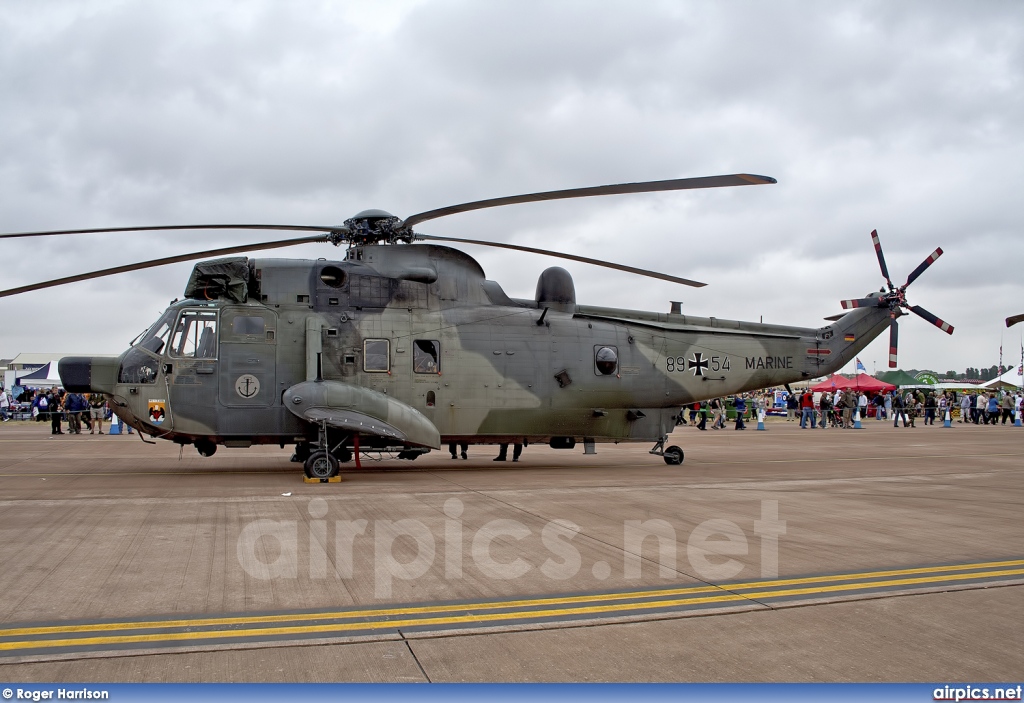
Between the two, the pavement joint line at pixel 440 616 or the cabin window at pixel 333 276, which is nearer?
the pavement joint line at pixel 440 616

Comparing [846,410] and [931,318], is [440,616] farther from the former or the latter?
[846,410]

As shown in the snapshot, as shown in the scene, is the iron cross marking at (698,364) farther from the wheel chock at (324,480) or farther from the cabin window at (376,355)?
the wheel chock at (324,480)

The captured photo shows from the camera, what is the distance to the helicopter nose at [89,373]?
13227 millimetres

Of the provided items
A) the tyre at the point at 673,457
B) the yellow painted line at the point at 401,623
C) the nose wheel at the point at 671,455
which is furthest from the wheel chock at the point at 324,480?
the yellow painted line at the point at 401,623

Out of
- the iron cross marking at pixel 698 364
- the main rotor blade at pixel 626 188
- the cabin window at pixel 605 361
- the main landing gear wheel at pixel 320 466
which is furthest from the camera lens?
the iron cross marking at pixel 698 364

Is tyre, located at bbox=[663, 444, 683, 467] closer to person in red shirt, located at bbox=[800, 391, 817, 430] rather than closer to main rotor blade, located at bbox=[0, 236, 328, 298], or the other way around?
main rotor blade, located at bbox=[0, 236, 328, 298]

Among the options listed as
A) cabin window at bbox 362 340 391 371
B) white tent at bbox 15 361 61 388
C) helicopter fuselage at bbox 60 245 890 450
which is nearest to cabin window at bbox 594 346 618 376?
helicopter fuselage at bbox 60 245 890 450

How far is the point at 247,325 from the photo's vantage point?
13.6 meters

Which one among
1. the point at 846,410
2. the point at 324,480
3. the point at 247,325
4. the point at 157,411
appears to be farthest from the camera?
the point at 846,410

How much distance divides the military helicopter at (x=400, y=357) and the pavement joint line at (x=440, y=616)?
6838 millimetres

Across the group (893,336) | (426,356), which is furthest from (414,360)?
(893,336)

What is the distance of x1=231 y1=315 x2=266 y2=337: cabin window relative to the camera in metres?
13.6

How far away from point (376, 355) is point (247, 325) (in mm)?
2334

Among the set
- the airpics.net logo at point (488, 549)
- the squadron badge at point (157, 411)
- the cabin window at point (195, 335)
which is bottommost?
the airpics.net logo at point (488, 549)
